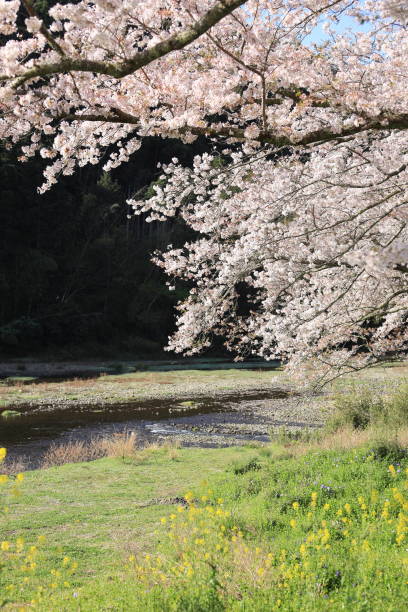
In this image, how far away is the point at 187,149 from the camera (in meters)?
43.4

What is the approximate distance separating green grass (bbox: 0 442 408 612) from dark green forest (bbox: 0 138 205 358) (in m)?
22.5

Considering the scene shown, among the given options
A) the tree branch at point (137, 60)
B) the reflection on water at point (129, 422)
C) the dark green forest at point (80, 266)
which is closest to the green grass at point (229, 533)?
the tree branch at point (137, 60)

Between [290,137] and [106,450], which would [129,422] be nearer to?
[106,450]

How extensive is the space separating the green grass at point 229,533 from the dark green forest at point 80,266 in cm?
2253

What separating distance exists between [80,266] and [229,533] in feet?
117

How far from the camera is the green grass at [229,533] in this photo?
375 cm

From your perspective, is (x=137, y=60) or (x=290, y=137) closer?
(x=137, y=60)

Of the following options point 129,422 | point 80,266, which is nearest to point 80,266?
point 80,266

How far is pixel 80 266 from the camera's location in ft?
130

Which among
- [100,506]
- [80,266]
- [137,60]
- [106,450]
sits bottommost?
[106,450]

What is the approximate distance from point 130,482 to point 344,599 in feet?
21.9

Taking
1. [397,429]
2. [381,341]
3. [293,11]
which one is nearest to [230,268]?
[381,341]

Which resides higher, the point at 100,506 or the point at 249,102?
the point at 249,102

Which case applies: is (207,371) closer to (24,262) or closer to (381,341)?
(24,262)
